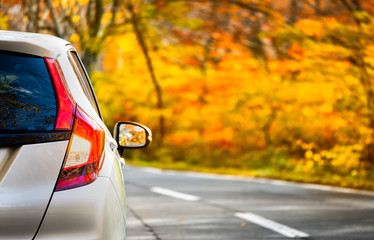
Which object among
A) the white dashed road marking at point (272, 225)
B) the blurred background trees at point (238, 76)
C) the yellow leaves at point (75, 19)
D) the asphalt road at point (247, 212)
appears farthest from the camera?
the blurred background trees at point (238, 76)

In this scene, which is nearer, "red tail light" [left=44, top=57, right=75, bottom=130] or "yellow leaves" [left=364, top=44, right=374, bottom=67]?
"red tail light" [left=44, top=57, right=75, bottom=130]

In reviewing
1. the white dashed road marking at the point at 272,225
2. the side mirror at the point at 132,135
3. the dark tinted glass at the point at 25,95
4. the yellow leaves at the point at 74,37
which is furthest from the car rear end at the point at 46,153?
the yellow leaves at the point at 74,37

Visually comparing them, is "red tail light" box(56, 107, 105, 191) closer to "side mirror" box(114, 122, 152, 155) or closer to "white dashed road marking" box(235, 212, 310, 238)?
"side mirror" box(114, 122, 152, 155)

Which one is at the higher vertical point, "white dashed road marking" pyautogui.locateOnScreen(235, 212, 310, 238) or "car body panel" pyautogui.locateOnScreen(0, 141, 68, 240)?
"car body panel" pyautogui.locateOnScreen(0, 141, 68, 240)

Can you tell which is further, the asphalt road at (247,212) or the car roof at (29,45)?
the asphalt road at (247,212)

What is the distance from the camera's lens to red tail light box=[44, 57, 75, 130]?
350cm

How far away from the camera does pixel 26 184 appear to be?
3.40 m

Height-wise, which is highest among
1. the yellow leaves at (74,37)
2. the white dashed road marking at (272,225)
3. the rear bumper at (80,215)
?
the yellow leaves at (74,37)

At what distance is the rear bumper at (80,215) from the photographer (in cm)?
341

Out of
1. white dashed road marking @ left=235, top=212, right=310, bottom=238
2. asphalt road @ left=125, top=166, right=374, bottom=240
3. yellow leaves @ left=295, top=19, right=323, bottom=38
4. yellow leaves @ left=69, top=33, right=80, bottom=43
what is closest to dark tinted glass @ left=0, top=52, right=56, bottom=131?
asphalt road @ left=125, top=166, right=374, bottom=240

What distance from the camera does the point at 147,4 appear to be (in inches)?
731

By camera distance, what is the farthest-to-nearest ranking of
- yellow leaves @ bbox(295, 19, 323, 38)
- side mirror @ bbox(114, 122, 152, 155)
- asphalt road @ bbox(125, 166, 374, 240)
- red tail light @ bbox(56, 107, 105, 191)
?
1. yellow leaves @ bbox(295, 19, 323, 38)
2. asphalt road @ bbox(125, 166, 374, 240)
3. side mirror @ bbox(114, 122, 152, 155)
4. red tail light @ bbox(56, 107, 105, 191)

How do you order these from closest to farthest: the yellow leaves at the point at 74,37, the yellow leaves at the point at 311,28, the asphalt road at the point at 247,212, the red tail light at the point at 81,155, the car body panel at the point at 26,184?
the car body panel at the point at 26,184
the red tail light at the point at 81,155
the asphalt road at the point at 247,212
the yellow leaves at the point at 74,37
the yellow leaves at the point at 311,28

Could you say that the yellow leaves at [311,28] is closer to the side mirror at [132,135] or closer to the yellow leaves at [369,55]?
the yellow leaves at [369,55]
